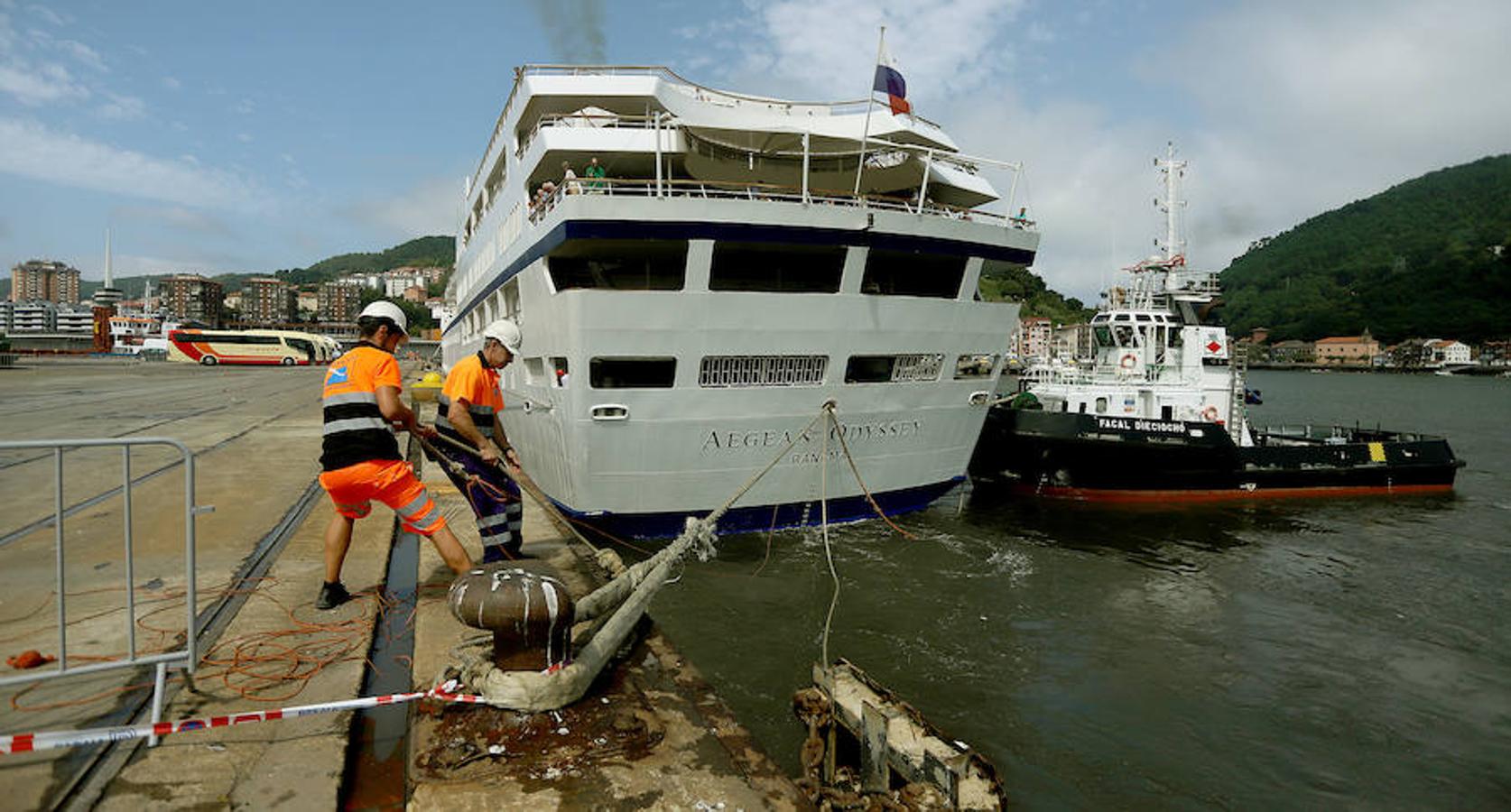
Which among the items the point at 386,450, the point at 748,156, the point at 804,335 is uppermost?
the point at 748,156

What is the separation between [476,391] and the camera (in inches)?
219

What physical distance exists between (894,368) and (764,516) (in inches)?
103

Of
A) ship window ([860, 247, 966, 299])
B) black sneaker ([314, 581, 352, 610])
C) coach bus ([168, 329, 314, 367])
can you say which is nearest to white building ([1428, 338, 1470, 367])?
ship window ([860, 247, 966, 299])

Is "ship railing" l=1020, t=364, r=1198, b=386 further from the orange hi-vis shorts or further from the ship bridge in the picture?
the orange hi-vis shorts

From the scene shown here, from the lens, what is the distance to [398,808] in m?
2.90

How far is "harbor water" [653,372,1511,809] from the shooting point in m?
5.43

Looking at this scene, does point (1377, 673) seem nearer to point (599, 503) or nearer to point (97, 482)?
point (599, 503)

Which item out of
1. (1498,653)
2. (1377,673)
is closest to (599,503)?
(1377,673)

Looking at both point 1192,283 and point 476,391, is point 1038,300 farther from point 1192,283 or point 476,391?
point 476,391

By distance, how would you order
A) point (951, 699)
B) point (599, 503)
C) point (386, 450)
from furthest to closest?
point (599, 503), point (951, 699), point (386, 450)

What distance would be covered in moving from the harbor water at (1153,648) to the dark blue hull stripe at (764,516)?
29 cm

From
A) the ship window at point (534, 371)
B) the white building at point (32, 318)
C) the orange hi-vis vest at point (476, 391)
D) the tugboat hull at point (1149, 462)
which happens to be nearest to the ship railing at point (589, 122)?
the ship window at point (534, 371)

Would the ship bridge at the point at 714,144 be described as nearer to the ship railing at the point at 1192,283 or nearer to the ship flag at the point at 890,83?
the ship flag at the point at 890,83

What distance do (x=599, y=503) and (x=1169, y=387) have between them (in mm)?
14939
